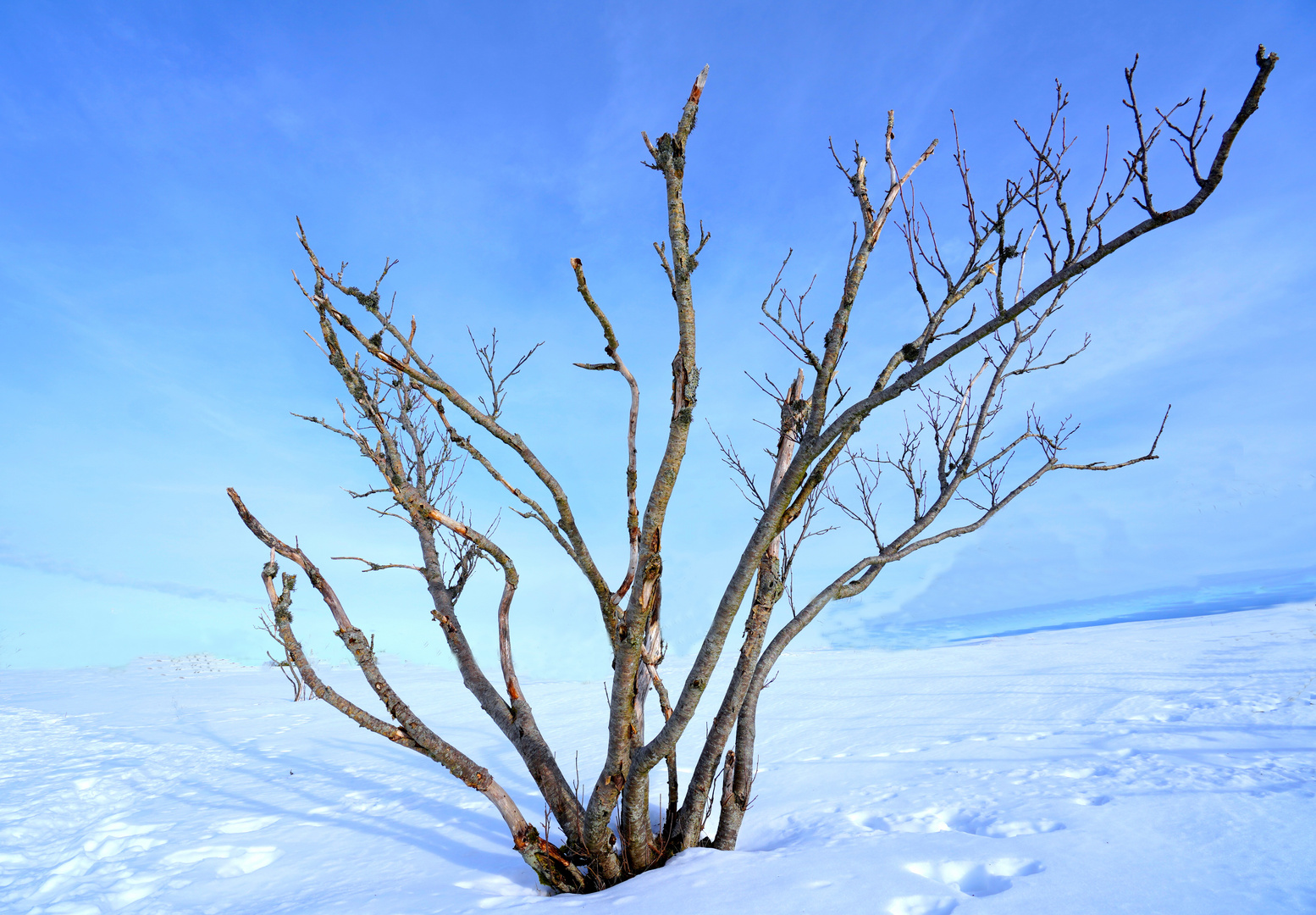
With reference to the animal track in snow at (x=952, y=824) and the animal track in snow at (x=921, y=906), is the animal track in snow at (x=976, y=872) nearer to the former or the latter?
the animal track in snow at (x=921, y=906)

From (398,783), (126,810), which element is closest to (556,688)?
(398,783)

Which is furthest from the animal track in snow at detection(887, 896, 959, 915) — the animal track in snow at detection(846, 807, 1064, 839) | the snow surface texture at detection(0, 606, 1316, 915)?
the animal track in snow at detection(846, 807, 1064, 839)

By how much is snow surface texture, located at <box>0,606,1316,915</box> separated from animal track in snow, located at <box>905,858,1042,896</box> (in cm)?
1

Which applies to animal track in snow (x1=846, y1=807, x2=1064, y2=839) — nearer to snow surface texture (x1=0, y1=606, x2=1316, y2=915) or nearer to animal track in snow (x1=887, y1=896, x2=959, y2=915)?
snow surface texture (x1=0, y1=606, x2=1316, y2=915)

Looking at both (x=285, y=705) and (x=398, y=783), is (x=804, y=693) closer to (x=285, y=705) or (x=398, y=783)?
(x=398, y=783)

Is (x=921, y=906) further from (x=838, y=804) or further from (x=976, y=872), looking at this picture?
(x=838, y=804)

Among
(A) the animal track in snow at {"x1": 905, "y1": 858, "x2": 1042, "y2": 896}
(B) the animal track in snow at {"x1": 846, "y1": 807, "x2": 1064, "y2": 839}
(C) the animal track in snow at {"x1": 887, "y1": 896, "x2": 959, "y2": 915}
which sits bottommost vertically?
(B) the animal track in snow at {"x1": 846, "y1": 807, "x2": 1064, "y2": 839}

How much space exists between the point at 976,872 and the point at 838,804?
1502 mm

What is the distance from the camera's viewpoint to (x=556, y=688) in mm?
12078

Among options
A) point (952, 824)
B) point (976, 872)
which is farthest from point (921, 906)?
point (952, 824)

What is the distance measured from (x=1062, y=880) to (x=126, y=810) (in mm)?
6971

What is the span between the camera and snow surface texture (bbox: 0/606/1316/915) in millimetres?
2613

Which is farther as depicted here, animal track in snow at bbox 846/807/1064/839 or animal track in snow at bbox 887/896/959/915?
animal track in snow at bbox 846/807/1064/839

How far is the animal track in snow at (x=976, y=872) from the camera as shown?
101 inches
